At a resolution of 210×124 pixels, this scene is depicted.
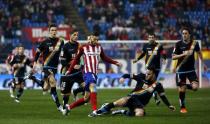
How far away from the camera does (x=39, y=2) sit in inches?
1674

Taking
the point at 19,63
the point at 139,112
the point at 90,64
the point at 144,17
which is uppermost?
the point at 90,64

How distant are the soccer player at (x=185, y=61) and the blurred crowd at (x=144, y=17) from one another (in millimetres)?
20787

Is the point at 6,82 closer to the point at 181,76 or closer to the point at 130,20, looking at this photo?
the point at 130,20

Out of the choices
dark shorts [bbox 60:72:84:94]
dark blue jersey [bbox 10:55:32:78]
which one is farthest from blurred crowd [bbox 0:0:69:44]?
dark shorts [bbox 60:72:84:94]

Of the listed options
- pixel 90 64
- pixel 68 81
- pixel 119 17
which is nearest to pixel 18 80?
pixel 68 81

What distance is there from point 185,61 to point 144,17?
23.3 m

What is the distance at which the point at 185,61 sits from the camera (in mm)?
20188

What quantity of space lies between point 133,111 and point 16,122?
3.32 meters

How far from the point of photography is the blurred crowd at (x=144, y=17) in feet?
138

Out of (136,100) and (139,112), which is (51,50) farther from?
(139,112)

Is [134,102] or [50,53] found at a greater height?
[50,53]

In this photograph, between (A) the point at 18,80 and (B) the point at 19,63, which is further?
(B) the point at 19,63

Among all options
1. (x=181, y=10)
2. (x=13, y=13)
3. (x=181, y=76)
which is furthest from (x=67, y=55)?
(x=181, y=10)

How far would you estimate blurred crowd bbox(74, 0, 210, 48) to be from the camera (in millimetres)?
41938
